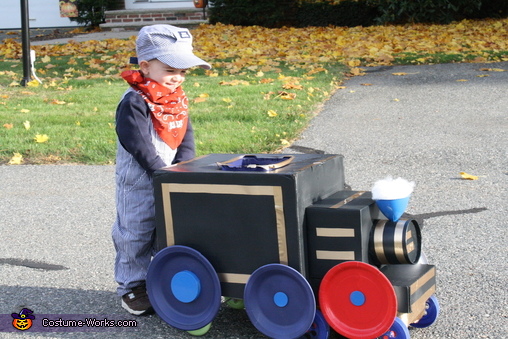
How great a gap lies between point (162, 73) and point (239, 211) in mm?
688

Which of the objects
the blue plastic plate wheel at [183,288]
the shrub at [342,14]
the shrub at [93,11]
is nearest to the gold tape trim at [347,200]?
the blue plastic plate wheel at [183,288]

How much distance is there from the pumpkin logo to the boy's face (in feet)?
3.50

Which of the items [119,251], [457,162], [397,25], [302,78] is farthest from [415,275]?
[397,25]

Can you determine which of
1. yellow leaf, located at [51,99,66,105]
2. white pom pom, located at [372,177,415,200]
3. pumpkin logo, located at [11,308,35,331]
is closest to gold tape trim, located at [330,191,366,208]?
white pom pom, located at [372,177,415,200]

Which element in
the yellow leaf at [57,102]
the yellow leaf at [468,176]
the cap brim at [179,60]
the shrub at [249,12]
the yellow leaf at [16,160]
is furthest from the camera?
the shrub at [249,12]

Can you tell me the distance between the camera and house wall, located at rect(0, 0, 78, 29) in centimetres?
1831

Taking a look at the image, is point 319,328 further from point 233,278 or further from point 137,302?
point 137,302

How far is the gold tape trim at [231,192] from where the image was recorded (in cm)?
241

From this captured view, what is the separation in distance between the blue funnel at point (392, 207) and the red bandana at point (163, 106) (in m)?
0.90

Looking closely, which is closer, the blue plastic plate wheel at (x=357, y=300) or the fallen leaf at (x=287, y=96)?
the blue plastic plate wheel at (x=357, y=300)

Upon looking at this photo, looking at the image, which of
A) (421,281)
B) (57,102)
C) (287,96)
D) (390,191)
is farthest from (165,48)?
(57,102)

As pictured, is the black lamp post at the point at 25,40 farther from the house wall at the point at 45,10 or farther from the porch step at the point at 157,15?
the house wall at the point at 45,10

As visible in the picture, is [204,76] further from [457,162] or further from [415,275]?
[415,275]

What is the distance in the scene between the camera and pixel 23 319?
287 cm
